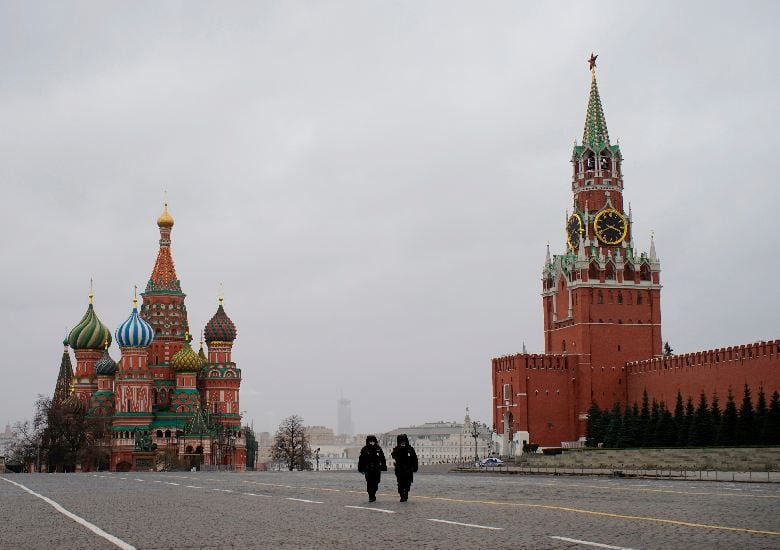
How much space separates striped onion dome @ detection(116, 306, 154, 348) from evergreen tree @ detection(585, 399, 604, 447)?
3410 centimetres

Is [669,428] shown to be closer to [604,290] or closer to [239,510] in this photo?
[604,290]

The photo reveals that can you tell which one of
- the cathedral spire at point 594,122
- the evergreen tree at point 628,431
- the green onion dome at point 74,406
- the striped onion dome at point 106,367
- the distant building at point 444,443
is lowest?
the distant building at point 444,443

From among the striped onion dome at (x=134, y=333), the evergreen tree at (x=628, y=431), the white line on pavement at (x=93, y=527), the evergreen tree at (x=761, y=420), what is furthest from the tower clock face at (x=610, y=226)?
the white line on pavement at (x=93, y=527)

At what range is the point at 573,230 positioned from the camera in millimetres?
86125

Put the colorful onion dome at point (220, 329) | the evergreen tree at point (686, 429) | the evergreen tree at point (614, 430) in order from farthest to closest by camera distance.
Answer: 1. the colorful onion dome at point (220, 329)
2. the evergreen tree at point (614, 430)
3. the evergreen tree at point (686, 429)

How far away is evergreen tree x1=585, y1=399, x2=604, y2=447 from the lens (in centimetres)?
7394

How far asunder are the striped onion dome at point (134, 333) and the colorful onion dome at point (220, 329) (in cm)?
543

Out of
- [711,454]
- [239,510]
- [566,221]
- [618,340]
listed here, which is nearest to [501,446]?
[618,340]

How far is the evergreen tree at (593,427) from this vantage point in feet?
243

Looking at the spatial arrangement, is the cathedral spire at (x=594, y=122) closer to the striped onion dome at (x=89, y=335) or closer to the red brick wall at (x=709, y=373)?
the red brick wall at (x=709, y=373)

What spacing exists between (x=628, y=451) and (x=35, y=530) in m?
46.8

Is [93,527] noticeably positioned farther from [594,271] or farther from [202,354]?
[202,354]

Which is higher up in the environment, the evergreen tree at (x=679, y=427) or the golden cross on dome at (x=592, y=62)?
the golden cross on dome at (x=592, y=62)

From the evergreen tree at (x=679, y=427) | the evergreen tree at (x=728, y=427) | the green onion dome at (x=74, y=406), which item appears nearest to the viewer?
the evergreen tree at (x=728, y=427)
